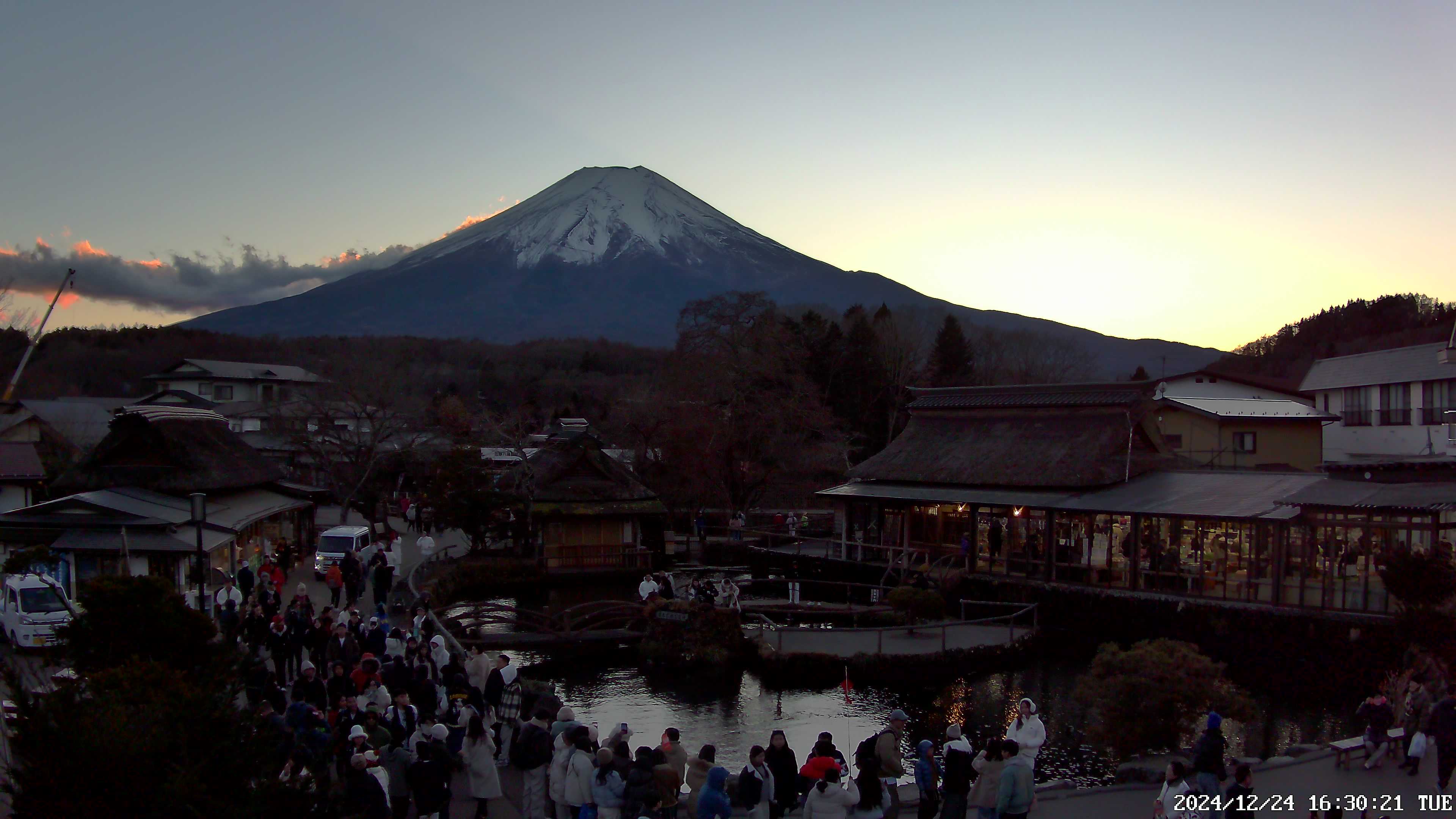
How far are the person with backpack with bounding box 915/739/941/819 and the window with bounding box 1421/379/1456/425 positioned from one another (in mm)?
34380

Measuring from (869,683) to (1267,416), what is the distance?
2327cm

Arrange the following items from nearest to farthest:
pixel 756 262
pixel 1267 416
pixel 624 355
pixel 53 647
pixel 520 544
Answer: pixel 53 647
pixel 520 544
pixel 1267 416
pixel 624 355
pixel 756 262

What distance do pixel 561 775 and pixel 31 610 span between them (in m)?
11.3

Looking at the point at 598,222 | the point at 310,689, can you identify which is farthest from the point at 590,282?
the point at 310,689

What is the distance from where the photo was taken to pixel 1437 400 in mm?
34906

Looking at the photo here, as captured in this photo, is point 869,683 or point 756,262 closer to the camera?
point 869,683

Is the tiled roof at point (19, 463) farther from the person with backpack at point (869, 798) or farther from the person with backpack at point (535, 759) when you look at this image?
the person with backpack at point (869, 798)

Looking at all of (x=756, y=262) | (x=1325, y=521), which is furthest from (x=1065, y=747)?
(x=756, y=262)

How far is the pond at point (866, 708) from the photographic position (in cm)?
1341

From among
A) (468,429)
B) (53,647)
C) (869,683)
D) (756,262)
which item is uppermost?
(756,262)

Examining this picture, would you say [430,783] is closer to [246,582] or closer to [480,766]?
[480,766]

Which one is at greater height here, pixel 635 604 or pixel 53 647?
pixel 53 647

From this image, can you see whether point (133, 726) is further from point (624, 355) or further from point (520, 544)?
point (624, 355)

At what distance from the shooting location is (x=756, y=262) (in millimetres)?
121562
